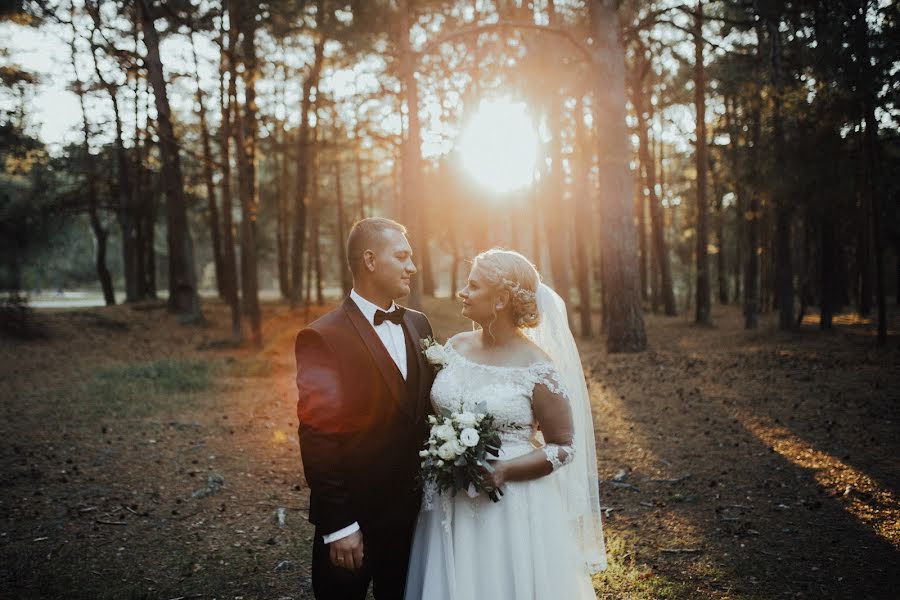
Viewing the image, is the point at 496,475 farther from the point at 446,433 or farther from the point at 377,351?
the point at 377,351

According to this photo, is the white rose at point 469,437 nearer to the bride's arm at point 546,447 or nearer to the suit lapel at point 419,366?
the bride's arm at point 546,447

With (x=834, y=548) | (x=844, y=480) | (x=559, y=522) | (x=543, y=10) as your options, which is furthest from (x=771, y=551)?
(x=543, y=10)

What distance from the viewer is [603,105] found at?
45.8ft

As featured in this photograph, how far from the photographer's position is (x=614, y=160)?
13.9 m

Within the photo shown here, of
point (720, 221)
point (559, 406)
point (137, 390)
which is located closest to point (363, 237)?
point (559, 406)

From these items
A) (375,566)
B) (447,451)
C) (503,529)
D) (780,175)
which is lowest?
(375,566)

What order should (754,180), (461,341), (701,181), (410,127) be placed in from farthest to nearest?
(701,181) < (754,180) < (410,127) < (461,341)

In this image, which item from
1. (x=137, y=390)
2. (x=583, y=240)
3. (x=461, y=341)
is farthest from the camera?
(x=583, y=240)

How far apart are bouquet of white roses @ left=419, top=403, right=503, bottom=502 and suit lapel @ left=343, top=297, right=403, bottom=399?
11.4 inches

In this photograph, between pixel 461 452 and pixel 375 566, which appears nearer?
pixel 461 452

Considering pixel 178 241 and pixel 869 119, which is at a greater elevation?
pixel 869 119

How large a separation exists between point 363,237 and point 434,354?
0.79 metres

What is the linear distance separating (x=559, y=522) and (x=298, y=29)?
17.0 m

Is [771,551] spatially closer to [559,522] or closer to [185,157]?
[559,522]
